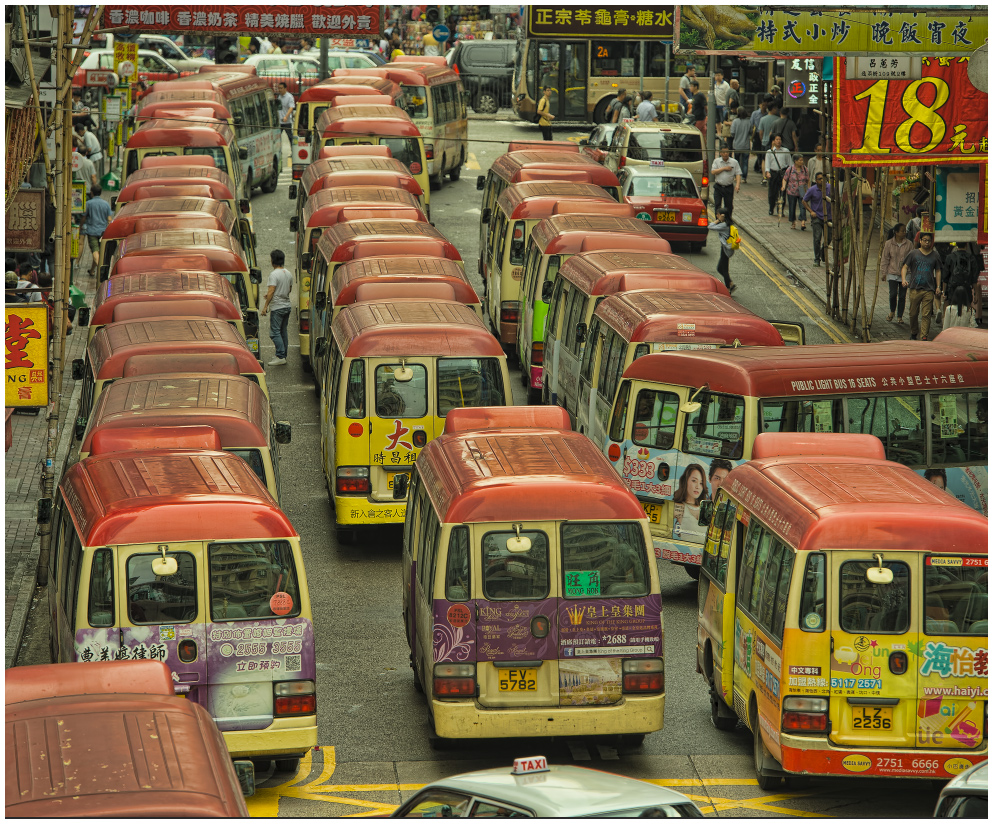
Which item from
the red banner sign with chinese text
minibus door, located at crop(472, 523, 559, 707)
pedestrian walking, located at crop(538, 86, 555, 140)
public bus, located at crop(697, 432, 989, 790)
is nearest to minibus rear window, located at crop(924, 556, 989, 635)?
public bus, located at crop(697, 432, 989, 790)

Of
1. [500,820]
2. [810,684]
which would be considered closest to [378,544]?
[810,684]

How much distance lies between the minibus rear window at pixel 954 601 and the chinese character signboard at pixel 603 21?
99.2ft

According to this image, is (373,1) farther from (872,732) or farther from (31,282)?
(872,732)

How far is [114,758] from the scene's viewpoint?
650cm

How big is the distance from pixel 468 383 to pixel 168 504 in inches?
229

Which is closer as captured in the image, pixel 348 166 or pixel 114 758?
pixel 114 758

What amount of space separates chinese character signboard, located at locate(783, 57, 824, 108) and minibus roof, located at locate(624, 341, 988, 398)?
19378 millimetres

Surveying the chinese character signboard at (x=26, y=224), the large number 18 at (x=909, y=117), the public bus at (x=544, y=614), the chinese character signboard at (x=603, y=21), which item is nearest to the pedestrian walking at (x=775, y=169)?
the chinese character signboard at (x=603, y=21)

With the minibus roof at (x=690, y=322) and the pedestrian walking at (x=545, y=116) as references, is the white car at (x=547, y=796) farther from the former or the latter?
the pedestrian walking at (x=545, y=116)

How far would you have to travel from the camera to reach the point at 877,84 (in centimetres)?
2147

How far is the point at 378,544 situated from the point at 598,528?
618cm

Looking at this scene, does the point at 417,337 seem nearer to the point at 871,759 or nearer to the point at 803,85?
the point at 871,759

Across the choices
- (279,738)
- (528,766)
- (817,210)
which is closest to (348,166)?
(817,210)

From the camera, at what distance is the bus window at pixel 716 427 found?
14484mm
